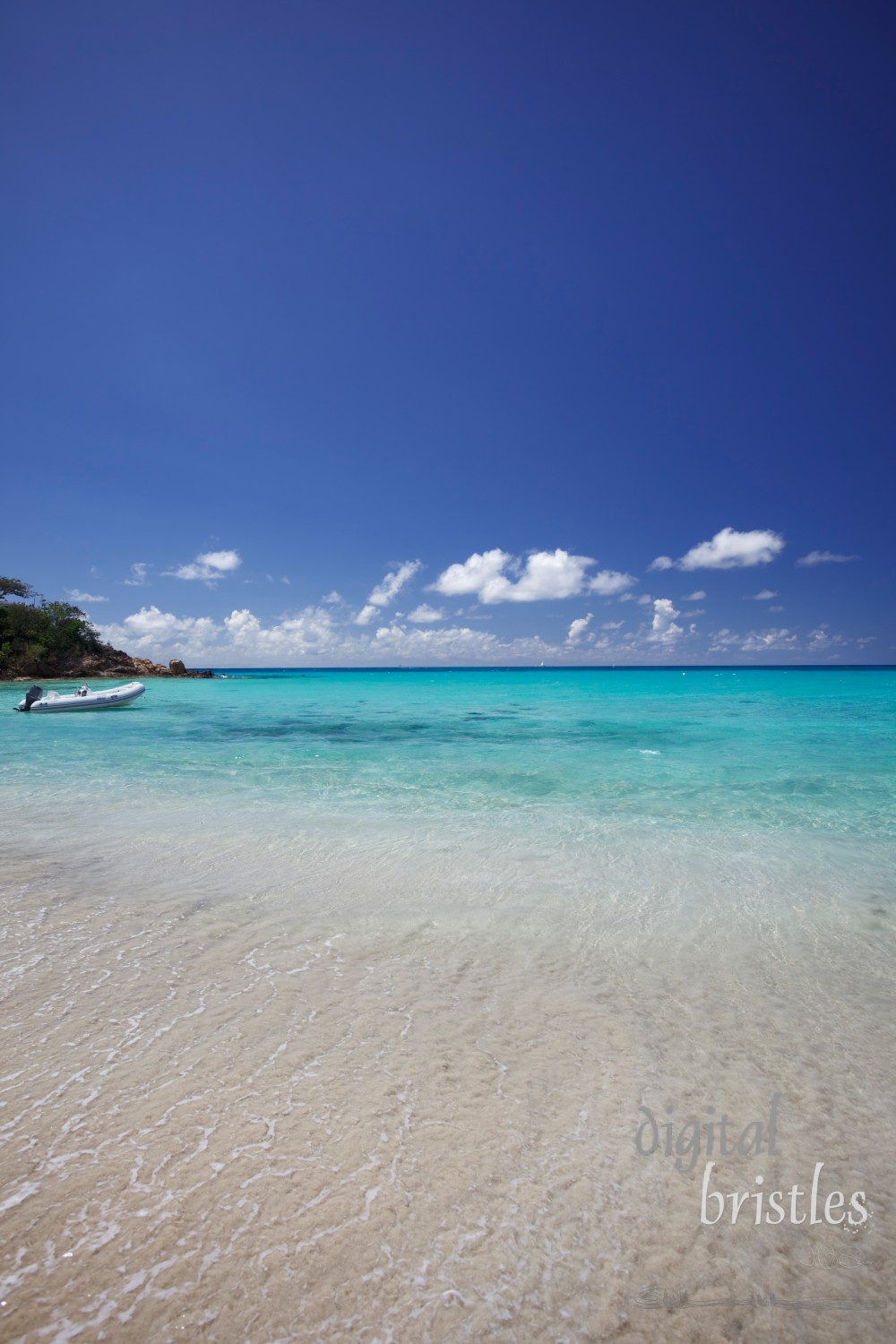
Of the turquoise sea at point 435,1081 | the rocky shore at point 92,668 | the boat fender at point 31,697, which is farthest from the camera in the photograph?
the rocky shore at point 92,668

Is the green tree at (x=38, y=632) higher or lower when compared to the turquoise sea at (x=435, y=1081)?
higher

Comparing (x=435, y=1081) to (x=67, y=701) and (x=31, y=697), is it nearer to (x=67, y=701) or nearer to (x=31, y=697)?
(x=67, y=701)

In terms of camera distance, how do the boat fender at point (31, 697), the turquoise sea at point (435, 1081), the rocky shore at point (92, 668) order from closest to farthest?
the turquoise sea at point (435, 1081) < the boat fender at point (31, 697) < the rocky shore at point (92, 668)

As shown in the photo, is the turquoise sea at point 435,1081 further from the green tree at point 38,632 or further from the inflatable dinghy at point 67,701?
the green tree at point 38,632

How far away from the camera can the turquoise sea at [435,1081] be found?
189cm

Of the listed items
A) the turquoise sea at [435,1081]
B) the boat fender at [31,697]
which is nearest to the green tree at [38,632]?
the boat fender at [31,697]

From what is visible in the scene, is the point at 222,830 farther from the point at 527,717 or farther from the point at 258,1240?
the point at 527,717

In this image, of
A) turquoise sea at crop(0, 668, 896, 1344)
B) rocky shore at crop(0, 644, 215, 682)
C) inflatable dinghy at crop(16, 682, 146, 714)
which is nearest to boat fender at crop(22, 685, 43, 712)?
inflatable dinghy at crop(16, 682, 146, 714)

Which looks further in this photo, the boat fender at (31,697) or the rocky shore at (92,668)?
the rocky shore at (92,668)

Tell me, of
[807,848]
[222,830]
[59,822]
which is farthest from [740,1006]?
[59,822]

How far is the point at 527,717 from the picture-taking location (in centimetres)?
2652

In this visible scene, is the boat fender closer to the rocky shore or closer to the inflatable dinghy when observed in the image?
the inflatable dinghy

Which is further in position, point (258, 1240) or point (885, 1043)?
point (885, 1043)

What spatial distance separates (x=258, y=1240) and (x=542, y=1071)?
5.02 feet
